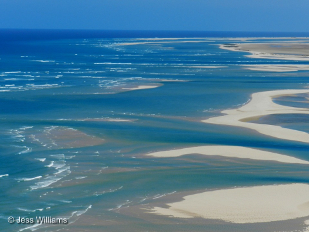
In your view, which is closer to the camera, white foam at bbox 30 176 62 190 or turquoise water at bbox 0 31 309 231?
turquoise water at bbox 0 31 309 231

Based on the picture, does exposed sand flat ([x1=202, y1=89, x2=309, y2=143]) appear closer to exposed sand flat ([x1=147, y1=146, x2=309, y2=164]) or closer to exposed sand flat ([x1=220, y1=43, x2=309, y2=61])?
exposed sand flat ([x1=147, y1=146, x2=309, y2=164])

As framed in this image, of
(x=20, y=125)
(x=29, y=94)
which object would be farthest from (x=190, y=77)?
(x=20, y=125)

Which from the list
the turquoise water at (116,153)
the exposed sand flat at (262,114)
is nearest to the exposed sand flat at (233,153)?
the turquoise water at (116,153)

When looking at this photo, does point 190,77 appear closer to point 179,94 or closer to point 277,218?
point 179,94

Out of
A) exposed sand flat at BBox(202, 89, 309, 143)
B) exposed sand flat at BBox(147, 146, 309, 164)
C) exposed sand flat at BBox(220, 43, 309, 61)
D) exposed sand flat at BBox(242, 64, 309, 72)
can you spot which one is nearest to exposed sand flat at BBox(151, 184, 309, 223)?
exposed sand flat at BBox(147, 146, 309, 164)

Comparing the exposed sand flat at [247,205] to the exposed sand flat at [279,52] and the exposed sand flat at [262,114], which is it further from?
the exposed sand flat at [279,52]
